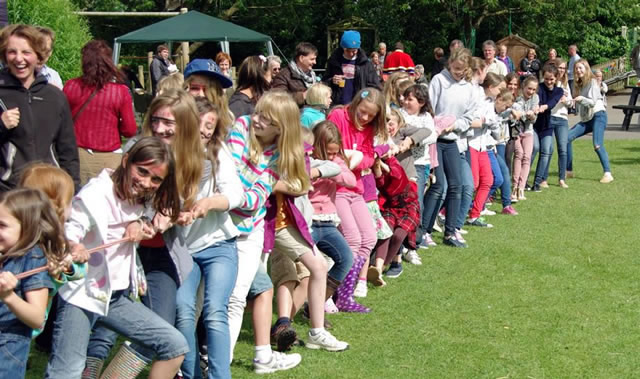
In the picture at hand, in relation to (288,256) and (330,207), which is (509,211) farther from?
(288,256)

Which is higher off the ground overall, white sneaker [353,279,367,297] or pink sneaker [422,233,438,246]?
white sneaker [353,279,367,297]

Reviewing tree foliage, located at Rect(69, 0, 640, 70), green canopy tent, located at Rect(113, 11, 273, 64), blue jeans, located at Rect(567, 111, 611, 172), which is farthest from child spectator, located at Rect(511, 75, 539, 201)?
tree foliage, located at Rect(69, 0, 640, 70)

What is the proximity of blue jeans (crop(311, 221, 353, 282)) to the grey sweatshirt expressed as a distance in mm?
3457

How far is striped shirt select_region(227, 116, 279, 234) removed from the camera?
5.31 meters

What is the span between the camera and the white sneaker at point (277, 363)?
5.62 m

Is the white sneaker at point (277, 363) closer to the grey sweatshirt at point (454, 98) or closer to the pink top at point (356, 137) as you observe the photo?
the pink top at point (356, 137)

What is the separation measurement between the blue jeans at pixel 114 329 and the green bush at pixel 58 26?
11.0 m

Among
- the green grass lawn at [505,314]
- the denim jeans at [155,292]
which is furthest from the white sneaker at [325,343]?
the denim jeans at [155,292]

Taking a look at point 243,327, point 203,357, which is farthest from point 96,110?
point 203,357

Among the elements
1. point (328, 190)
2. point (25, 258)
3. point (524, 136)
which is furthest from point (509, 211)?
point (25, 258)

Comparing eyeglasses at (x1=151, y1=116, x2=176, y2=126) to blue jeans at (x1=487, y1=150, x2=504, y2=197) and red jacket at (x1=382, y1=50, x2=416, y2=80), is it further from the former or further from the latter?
red jacket at (x1=382, y1=50, x2=416, y2=80)

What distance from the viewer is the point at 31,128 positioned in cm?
574

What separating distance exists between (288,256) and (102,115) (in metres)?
2.27

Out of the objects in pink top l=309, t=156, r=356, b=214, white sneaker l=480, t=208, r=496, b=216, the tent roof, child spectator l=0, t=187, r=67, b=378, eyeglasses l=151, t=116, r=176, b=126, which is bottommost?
white sneaker l=480, t=208, r=496, b=216
